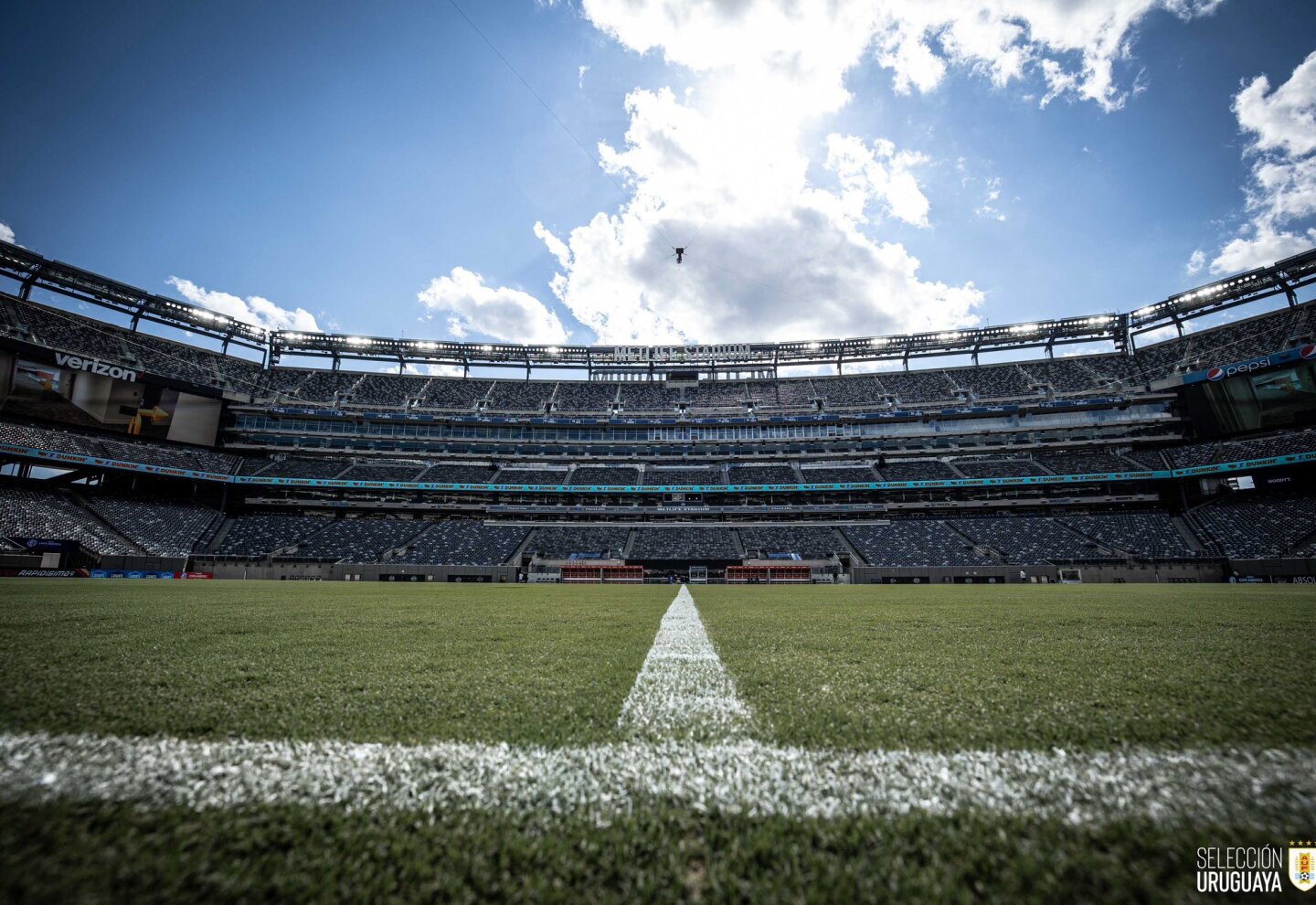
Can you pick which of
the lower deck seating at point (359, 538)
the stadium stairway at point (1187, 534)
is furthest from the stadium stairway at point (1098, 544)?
the lower deck seating at point (359, 538)

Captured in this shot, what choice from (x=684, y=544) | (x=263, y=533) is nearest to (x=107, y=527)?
(x=263, y=533)

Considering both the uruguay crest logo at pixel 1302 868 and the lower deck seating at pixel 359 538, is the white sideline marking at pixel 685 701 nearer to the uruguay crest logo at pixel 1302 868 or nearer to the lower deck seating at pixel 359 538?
the uruguay crest logo at pixel 1302 868

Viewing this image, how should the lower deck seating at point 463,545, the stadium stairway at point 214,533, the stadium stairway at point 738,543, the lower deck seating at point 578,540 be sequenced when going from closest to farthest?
the stadium stairway at point 214,533 < the lower deck seating at point 463,545 < the stadium stairway at point 738,543 < the lower deck seating at point 578,540

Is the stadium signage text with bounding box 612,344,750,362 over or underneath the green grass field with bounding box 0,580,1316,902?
over

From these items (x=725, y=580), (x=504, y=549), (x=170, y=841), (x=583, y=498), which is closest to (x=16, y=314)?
(x=504, y=549)

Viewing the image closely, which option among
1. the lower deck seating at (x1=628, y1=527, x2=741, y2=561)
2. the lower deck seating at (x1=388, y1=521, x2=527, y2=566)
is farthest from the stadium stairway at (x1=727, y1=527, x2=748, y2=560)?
the lower deck seating at (x1=388, y1=521, x2=527, y2=566)

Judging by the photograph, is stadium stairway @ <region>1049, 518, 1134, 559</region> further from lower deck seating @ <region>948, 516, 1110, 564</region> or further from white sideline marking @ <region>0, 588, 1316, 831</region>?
white sideline marking @ <region>0, 588, 1316, 831</region>

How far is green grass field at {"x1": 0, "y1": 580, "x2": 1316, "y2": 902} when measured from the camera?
77cm

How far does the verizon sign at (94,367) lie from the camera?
27.9m

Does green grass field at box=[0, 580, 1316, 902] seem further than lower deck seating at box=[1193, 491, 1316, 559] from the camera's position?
No

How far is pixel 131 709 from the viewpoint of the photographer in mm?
1728

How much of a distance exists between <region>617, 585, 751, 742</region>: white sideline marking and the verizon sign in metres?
41.9

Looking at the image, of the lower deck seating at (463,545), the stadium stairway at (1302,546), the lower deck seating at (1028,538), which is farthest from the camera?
the lower deck seating at (463,545)

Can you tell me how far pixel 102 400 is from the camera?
29.3 metres
